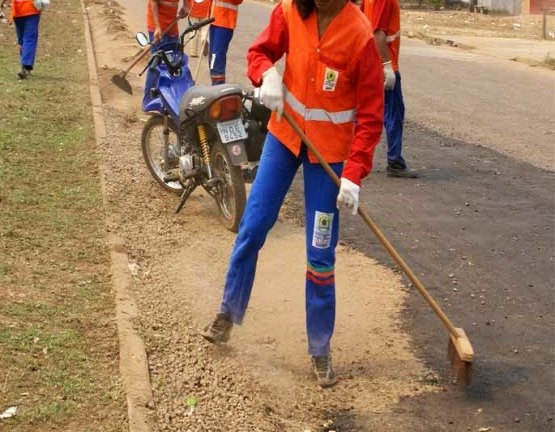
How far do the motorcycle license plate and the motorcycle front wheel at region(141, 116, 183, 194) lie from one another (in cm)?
120

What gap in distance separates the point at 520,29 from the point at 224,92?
2812cm

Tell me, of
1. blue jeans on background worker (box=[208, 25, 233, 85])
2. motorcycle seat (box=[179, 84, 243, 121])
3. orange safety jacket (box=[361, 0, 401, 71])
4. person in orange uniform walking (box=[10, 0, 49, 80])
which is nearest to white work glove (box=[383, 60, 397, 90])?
orange safety jacket (box=[361, 0, 401, 71])

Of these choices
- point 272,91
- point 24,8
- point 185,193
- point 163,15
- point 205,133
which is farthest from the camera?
point 24,8

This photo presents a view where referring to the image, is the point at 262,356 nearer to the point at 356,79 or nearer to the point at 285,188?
the point at 285,188

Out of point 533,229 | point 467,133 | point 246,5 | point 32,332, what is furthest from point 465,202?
point 246,5

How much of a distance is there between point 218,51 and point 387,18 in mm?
2677

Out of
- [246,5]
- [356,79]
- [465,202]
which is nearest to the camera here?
[356,79]

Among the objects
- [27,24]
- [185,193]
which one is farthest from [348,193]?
[27,24]

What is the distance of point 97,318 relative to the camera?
5.80 m

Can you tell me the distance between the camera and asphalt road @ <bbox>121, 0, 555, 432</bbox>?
5062mm

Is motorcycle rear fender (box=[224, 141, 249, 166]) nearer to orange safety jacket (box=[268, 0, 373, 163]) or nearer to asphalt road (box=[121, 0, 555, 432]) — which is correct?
asphalt road (box=[121, 0, 555, 432])

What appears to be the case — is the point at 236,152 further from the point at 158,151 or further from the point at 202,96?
the point at 158,151

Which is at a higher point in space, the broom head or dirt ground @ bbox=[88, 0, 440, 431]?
the broom head

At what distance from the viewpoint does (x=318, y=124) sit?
5.17 metres
